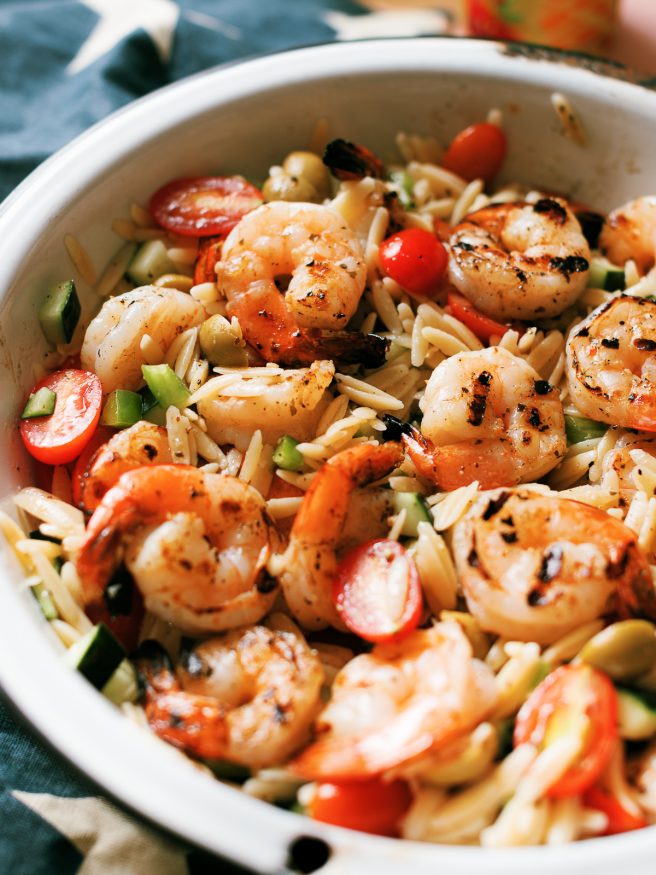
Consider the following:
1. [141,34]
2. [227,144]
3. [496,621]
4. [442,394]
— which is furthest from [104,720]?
[141,34]

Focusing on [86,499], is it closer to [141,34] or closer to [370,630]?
[370,630]

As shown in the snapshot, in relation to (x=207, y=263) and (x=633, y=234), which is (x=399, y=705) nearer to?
(x=207, y=263)

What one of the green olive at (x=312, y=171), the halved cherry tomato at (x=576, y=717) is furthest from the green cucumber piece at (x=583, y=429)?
the green olive at (x=312, y=171)

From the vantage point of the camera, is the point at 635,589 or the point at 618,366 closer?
the point at 635,589

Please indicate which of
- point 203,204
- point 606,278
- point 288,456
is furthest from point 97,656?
point 606,278

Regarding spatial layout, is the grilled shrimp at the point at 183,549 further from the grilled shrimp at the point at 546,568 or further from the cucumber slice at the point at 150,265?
the cucumber slice at the point at 150,265

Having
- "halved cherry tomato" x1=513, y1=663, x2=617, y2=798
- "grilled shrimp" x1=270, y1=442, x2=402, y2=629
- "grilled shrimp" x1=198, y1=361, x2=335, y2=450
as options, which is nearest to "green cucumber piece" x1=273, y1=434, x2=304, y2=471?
"grilled shrimp" x1=198, y1=361, x2=335, y2=450
